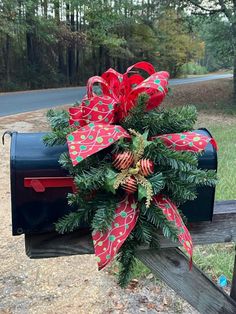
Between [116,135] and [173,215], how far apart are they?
0.29m

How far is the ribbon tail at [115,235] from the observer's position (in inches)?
46.1

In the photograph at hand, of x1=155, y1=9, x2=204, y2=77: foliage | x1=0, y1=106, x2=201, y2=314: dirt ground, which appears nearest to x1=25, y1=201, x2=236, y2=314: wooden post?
x1=0, y1=106, x2=201, y2=314: dirt ground

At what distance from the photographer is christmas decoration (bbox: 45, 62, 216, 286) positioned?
3.81ft

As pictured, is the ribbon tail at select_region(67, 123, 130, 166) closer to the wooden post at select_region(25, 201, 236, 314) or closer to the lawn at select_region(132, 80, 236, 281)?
the wooden post at select_region(25, 201, 236, 314)

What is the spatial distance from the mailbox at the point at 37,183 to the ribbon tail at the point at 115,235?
17 cm

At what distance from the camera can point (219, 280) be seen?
298 cm

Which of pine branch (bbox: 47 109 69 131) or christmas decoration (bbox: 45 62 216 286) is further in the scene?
pine branch (bbox: 47 109 69 131)

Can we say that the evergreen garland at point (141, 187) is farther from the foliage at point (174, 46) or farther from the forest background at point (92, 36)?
the foliage at point (174, 46)

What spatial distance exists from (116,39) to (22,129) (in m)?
20.0

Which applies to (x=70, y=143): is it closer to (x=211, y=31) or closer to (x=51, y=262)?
(x=51, y=262)

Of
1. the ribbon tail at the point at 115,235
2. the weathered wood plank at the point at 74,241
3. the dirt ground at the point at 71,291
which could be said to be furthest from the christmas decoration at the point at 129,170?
the dirt ground at the point at 71,291

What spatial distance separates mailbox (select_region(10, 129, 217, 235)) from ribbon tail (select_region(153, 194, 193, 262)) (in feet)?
0.60

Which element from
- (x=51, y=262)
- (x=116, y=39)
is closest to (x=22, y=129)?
(x=51, y=262)

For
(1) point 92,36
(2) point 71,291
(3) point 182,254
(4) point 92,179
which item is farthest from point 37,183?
(1) point 92,36
